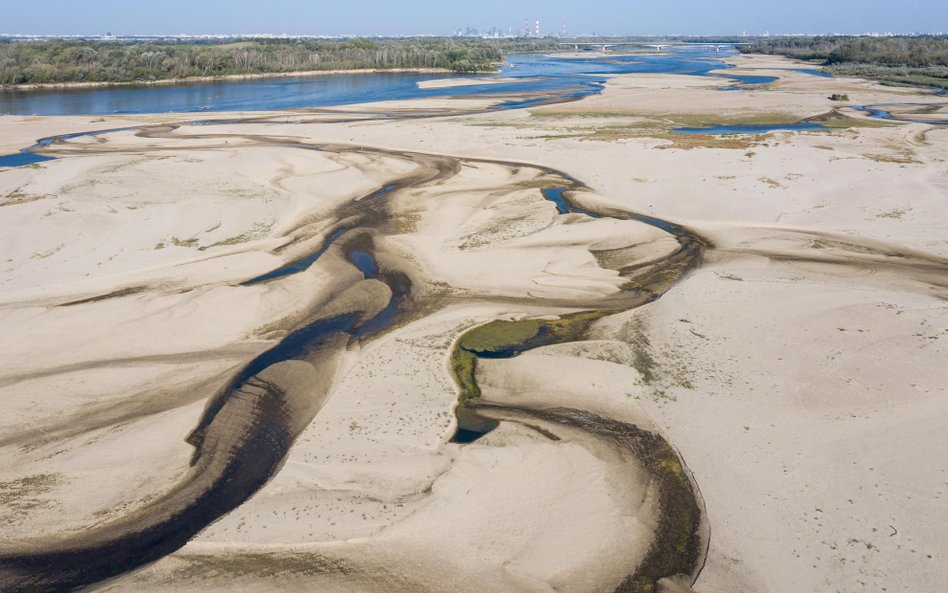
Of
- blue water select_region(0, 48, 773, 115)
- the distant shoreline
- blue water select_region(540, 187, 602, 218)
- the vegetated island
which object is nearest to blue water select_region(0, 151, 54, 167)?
blue water select_region(0, 48, 773, 115)

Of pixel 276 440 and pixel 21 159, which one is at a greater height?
pixel 21 159

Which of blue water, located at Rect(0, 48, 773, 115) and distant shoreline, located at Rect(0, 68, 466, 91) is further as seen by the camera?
distant shoreline, located at Rect(0, 68, 466, 91)

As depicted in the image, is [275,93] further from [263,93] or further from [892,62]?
[892,62]

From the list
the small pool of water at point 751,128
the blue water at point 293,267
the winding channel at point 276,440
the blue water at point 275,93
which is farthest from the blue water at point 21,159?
the small pool of water at point 751,128

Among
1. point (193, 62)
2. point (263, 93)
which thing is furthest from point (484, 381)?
point (193, 62)

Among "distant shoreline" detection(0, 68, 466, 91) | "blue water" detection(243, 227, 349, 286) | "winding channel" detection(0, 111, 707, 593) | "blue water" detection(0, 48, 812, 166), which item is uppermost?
"distant shoreline" detection(0, 68, 466, 91)

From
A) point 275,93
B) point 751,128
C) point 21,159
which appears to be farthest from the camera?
point 275,93

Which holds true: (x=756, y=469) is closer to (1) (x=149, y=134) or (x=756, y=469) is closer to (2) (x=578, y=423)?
(2) (x=578, y=423)

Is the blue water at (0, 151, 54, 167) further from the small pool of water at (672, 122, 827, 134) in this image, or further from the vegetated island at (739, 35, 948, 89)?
the vegetated island at (739, 35, 948, 89)
